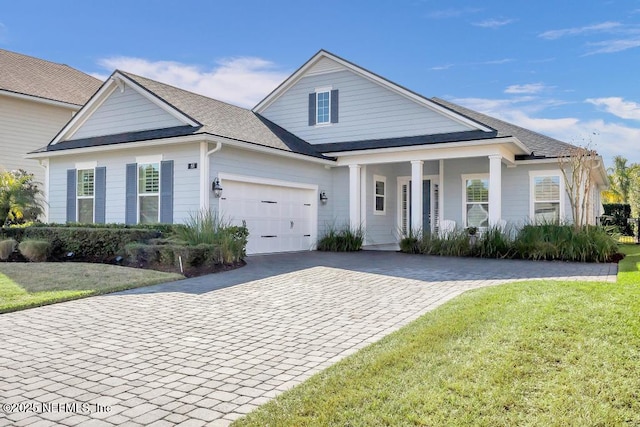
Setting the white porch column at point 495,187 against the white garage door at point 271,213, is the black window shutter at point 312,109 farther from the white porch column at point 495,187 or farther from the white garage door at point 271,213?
the white porch column at point 495,187

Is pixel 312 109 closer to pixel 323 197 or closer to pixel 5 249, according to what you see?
pixel 323 197

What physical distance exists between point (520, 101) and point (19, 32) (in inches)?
818

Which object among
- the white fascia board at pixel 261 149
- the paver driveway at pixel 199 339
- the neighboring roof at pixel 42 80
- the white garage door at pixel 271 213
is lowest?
the paver driveway at pixel 199 339

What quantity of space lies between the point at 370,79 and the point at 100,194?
9.68m

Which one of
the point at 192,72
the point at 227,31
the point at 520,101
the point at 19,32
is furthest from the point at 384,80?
the point at 19,32

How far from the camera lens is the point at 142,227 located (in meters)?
12.7

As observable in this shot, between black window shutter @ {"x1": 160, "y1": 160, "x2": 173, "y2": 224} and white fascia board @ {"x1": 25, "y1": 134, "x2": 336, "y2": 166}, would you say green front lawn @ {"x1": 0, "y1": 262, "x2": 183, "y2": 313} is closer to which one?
black window shutter @ {"x1": 160, "y1": 160, "x2": 173, "y2": 224}

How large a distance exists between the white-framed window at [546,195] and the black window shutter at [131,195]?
1235 centimetres

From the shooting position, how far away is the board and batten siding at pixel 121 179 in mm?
12836

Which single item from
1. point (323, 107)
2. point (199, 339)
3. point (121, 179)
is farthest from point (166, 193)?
point (199, 339)

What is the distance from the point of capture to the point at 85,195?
49.2 ft

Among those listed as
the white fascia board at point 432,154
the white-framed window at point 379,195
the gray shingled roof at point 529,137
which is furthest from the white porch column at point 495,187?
the white-framed window at point 379,195

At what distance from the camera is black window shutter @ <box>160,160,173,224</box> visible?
518 inches

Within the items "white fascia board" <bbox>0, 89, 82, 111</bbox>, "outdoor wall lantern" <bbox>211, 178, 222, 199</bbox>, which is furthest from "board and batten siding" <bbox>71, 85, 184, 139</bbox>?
"white fascia board" <bbox>0, 89, 82, 111</bbox>
